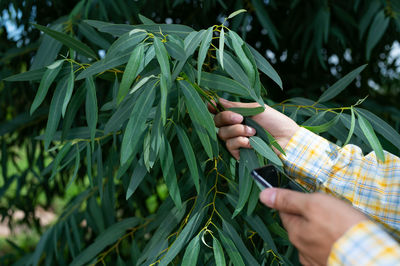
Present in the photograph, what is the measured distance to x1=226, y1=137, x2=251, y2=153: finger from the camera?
0.73 meters

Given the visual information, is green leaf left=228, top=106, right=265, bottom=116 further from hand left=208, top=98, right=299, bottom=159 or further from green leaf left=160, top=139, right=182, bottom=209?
green leaf left=160, top=139, right=182, bottom=209

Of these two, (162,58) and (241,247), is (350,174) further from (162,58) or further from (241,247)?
(162,58)

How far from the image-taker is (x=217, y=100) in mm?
751

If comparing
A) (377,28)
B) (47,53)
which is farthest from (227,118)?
(377,28)

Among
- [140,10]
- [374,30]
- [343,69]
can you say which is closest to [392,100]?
[343,69]

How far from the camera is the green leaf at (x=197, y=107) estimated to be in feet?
2.13

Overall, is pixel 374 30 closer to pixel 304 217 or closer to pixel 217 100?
pixel 217 100

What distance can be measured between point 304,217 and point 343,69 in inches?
46.5

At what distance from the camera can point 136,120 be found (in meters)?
0.66

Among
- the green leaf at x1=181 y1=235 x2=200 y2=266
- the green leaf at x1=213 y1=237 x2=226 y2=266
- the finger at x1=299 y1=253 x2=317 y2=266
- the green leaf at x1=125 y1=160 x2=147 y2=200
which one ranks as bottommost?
the green leaf at x1=213 y1=237 x2=226 y2=266

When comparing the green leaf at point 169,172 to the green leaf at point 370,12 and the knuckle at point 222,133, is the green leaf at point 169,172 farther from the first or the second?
the green leaf at point 370,12

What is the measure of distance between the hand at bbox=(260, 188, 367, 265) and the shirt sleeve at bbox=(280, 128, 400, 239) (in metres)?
0.22

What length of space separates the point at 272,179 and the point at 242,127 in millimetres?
143

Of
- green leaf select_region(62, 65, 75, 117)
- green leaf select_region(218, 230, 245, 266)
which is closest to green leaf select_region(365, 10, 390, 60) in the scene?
green leaf select_region(218, 230, 245, 266)
